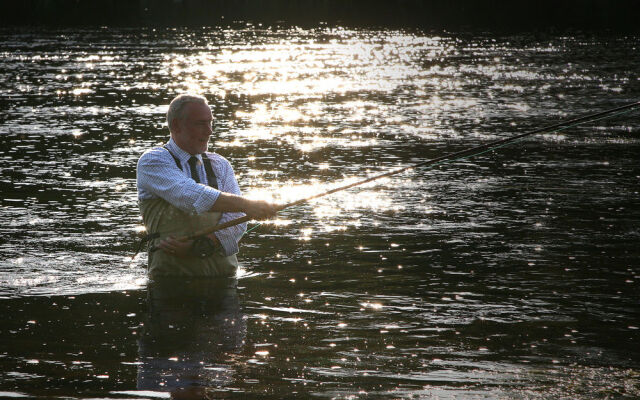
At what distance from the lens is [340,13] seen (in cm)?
6794

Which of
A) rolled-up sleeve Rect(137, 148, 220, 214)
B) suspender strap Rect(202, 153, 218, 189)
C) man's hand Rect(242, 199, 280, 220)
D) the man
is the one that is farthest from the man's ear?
man's hand Rect(242, 199, 280, 220)

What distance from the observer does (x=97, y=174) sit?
12438mm

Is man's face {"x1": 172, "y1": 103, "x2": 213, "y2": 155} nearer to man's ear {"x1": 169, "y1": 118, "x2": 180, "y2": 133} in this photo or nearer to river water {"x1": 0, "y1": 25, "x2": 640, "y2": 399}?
man's ear {"x1": 169, "y1": 118, "x2": 180, "y2": 133}

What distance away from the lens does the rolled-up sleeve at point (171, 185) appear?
21.0 feet

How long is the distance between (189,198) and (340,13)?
206 ft

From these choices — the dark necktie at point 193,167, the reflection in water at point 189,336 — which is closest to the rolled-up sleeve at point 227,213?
the dark necktie at point 193,167

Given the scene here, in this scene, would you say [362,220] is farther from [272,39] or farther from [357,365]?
[272,39]

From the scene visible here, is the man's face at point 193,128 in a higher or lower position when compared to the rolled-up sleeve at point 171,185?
higher

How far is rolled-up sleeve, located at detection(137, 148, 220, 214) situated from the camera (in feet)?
21.0

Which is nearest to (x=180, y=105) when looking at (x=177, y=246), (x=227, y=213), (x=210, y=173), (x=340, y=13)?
(x=210, y=173)

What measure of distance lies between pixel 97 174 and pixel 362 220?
3933mm

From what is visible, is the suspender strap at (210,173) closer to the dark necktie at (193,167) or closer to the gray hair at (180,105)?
the dark necktie at (193,167)

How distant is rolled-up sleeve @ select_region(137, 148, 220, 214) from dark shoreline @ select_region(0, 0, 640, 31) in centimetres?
4001

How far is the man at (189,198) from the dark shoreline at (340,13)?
1559 inches
